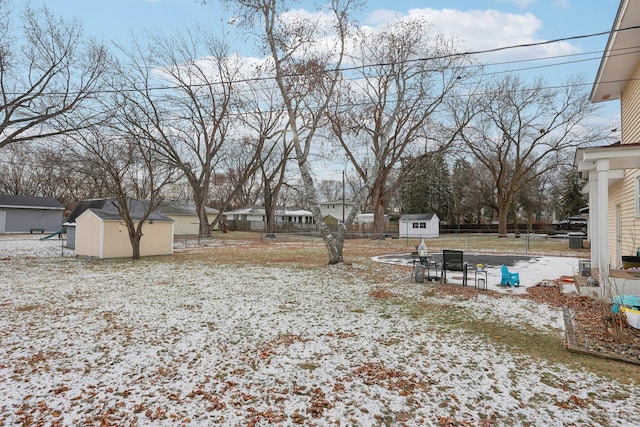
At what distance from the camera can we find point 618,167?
764cm

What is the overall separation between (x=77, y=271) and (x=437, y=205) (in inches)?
1473

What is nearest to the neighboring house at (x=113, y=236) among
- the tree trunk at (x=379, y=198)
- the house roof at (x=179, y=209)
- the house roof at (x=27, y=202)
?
the tree trunk at (x=379, y=198)

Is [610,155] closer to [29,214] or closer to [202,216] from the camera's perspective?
[202,216]

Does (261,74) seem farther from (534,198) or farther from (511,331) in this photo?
(534,198)

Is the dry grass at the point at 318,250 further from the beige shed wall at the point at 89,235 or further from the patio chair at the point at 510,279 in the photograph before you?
the patio chair at the point at 510,279

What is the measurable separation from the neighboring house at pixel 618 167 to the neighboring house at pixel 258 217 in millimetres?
32962

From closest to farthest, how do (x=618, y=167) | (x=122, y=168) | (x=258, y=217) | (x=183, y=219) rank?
(x=618, y=167) < (x=122, y=168) < (x=183, y=219) < (x=258, y=217)

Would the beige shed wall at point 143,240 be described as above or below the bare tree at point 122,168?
below

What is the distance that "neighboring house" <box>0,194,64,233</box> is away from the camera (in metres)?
28.6

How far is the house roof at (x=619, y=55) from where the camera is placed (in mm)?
7297

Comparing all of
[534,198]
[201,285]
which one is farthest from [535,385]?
[534,198]

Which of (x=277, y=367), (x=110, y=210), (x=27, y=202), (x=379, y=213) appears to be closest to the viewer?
(x=277, y=367)

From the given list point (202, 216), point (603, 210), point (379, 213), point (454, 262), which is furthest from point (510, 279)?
point (202, 216)

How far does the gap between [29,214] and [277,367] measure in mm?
35777
